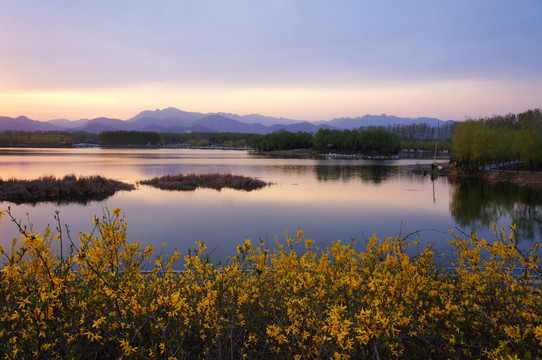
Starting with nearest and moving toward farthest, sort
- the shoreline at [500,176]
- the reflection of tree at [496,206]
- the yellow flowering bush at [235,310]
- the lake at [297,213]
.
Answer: the yellow flowering bush at [235,310]
the lake at [297,213]
the reflection of tree at [496,206]
the shoreline at [500,176]

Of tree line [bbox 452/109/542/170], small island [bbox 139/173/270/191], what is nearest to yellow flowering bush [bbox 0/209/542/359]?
small island [bbox 139/173/270/191]

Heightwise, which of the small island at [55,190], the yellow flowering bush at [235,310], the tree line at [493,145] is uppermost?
the tree line at [493,145]

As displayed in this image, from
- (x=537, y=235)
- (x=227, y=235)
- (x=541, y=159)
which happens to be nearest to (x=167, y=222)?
(x=227, y=235)

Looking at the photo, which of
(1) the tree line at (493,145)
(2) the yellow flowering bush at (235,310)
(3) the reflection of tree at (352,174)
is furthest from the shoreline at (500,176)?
(2) the yellow flowering bush at (235,310)

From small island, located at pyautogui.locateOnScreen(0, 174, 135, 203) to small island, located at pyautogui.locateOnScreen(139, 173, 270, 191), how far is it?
528 cm

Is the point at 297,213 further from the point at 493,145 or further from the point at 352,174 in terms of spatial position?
the point at 493,145

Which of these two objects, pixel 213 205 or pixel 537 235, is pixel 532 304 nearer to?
pixel 537 235

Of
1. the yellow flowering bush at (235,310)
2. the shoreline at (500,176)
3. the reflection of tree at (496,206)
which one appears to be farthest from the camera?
the shoreline at (500,176)

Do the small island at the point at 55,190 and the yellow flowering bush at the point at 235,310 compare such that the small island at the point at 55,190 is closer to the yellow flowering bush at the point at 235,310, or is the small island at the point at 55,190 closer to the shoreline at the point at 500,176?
the yellow flowering bush at the point at 235,310

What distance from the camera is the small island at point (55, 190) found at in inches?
1046

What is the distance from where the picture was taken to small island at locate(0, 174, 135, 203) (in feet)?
87.1

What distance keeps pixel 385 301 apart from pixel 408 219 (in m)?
20.4

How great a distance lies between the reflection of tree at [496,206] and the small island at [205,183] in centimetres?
1898

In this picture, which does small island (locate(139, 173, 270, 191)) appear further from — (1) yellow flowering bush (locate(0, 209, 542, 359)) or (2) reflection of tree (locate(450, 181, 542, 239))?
(1) yellow flowering bush (locate(0, 209, 542, 359))
